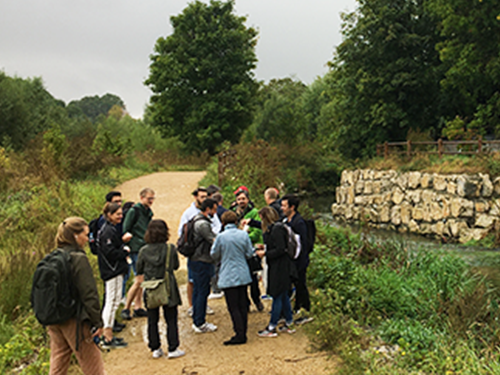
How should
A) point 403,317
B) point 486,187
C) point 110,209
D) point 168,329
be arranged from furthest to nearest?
point 486,187
point 403,317
point 110,209
point 168,329

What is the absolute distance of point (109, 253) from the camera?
5.71 metres

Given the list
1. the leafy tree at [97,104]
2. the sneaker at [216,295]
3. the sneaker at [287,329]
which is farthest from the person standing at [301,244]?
the leafy tree at [97,104]

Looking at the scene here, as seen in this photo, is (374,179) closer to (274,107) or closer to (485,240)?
(485,240)

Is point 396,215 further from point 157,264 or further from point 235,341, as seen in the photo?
point 157,264

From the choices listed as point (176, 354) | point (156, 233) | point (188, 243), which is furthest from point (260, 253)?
point (176, 354)

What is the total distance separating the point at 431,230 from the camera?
18.6 meters

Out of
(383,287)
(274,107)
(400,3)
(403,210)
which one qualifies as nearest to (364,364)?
(383,287)

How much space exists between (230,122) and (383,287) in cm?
2644

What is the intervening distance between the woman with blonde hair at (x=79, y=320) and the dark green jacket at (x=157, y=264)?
129cm

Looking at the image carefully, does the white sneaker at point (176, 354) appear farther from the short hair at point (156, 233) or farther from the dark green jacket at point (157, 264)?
the short hair at point (156, 233)

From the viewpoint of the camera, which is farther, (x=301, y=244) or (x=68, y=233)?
(x=301, y=244)

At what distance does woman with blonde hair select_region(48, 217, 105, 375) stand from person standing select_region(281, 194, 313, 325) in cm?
296

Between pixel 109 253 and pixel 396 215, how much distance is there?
56.4ft

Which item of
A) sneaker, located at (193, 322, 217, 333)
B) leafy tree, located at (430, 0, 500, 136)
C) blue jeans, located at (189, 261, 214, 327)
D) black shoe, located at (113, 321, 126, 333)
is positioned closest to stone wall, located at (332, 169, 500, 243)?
leafy tree, located at (430, 0, 500, 136)
